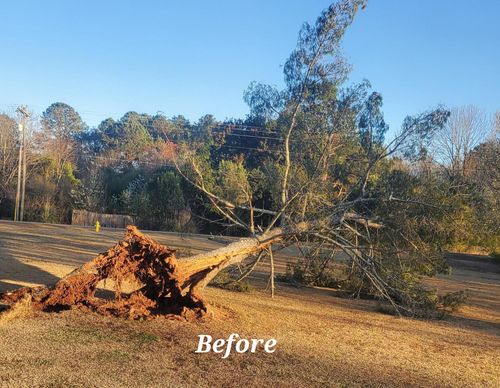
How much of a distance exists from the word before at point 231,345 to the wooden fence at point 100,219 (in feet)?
103

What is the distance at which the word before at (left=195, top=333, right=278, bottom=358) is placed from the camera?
6.98 meters

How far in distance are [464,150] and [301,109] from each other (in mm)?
30874

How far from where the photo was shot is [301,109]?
12.8m

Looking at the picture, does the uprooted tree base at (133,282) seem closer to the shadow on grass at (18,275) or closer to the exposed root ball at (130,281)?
the exposed root ball at (130,281)

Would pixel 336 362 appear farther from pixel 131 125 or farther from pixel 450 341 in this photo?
pixel 131 125

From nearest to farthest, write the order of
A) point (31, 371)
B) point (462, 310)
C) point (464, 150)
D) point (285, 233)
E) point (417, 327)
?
point (31, 371)
point (417, 327)
point (285, 233)
point (462, 310)
point (464, 150)

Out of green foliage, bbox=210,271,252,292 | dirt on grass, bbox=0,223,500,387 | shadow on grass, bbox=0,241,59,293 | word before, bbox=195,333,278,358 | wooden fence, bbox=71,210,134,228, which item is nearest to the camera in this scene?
dirt on grass, bbox=0,223,500,387

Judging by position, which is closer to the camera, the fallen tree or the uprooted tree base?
the uprooted tree base

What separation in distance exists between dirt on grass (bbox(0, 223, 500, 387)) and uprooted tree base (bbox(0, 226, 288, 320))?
0.30m

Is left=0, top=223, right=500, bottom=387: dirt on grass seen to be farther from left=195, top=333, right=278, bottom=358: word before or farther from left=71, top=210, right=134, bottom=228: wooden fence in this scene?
left=71, top=210, right=134, bottom=228: wooden fence

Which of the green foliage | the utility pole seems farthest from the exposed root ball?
the utility pole

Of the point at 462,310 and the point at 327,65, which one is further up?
the point at 327,65

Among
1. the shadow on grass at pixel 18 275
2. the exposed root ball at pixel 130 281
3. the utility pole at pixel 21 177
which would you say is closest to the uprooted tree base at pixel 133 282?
the exposed root ball at pixel 130 281

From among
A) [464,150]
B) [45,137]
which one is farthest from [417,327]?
[45,137]
